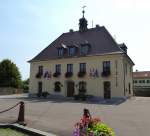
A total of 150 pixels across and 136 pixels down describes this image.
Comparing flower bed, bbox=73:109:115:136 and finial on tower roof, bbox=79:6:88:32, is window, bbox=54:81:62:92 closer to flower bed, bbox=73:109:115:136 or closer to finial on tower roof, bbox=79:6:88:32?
finial on tower roof, bbox=79:6:88:32

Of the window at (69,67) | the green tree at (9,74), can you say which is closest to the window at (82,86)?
the window at (69,67)

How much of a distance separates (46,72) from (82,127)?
29.3 meters

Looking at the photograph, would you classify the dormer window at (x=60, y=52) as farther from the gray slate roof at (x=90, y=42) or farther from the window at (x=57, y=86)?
the window at (x=57, y=86)

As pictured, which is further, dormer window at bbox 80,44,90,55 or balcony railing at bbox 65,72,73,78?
balcony railing at bbox 65,72,73,78

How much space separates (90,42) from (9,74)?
2662cm

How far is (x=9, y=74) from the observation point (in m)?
49.8

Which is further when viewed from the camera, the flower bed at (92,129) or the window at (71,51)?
the window at (71,51)

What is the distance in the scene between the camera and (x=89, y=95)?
2781 cm

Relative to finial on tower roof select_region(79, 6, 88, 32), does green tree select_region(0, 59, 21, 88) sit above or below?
below

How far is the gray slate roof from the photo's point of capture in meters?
28.6

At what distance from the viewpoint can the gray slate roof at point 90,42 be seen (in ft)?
93.9

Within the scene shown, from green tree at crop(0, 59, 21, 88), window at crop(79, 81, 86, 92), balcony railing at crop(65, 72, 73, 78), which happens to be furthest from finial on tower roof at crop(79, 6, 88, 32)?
green tree at crop(0, 59, 21, 88)

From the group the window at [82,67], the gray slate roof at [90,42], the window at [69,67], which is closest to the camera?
the gray slate roof at [90,42]

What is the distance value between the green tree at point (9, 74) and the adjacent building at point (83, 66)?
658 inches
